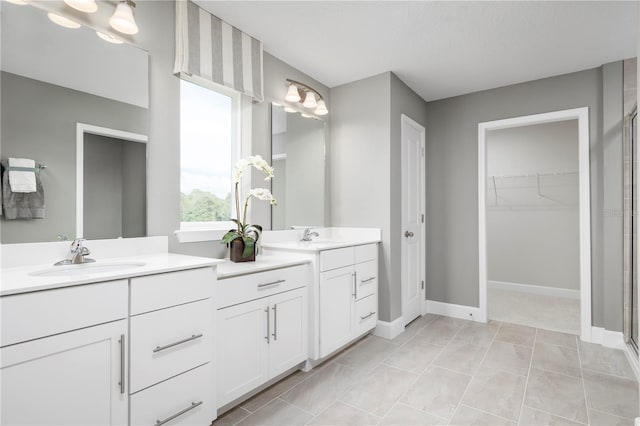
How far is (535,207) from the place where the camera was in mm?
4527

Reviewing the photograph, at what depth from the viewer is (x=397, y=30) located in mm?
2344

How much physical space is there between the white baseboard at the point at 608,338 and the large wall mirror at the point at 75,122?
3.71 m

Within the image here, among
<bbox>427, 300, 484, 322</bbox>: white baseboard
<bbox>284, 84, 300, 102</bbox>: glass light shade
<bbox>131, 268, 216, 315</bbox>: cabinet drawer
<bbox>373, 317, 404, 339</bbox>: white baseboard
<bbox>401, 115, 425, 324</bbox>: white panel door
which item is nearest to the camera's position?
<bbox>131, 268, 216, 315</bbox>: cabinet drawer

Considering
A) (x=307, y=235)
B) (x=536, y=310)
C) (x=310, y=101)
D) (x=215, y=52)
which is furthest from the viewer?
(x=536, y=310)

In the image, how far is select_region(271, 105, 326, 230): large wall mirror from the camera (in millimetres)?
2760

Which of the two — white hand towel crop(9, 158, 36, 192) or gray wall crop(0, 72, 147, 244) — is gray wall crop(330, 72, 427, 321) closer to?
gray wall crop(0, 72, 147, 244)

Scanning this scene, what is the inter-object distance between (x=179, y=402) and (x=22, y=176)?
4.00 feet

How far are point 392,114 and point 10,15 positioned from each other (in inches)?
102

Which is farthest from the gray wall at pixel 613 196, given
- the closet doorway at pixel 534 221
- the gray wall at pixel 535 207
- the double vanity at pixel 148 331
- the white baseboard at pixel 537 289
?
the double vanity at pixel 148 331

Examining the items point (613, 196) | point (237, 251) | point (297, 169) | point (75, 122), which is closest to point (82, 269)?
point (75, 122)

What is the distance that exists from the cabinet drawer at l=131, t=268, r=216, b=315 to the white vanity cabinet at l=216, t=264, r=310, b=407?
0.49ft

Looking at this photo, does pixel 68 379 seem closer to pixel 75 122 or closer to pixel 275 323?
pixel 275 323

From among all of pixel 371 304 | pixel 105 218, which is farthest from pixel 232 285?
pixel 371 304

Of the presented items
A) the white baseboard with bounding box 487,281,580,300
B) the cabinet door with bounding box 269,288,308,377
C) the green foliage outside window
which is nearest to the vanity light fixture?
the green foliage outside window
